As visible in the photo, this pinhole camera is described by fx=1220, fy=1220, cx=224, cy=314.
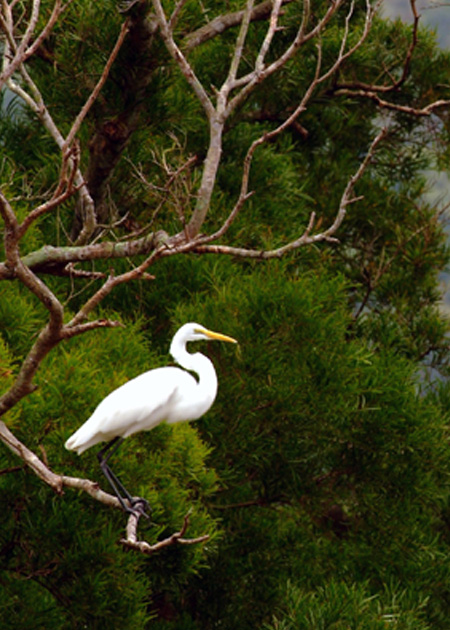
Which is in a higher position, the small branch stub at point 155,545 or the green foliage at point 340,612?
the small branch stub at point 155,545

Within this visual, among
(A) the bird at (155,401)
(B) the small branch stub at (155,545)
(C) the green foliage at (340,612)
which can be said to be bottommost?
(C) the green foliage at (340,612)

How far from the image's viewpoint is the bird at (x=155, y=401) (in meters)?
3.96

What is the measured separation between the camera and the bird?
3959mm

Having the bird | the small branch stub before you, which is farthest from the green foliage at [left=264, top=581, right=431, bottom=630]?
the small branch stub

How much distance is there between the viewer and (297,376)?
267 inches

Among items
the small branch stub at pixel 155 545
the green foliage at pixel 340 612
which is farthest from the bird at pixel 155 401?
the green foliage at pixel 340 612

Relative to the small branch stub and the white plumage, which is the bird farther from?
the small branch stub

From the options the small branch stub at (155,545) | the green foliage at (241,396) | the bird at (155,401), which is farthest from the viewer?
the green foliage at (241,396)

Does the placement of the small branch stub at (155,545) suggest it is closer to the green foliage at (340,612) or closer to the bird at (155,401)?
the bird at (155,401)

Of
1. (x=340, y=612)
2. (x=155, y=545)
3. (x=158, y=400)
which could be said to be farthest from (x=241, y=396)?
(x=155, y=545)

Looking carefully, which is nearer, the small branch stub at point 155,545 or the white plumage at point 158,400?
the small branch stub at point 155,545

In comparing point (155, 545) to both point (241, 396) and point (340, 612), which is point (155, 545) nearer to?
point (340, 612)

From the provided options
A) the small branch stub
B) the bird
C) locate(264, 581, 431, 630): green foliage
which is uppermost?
the small branch stub

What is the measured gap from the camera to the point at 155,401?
13.1ft
